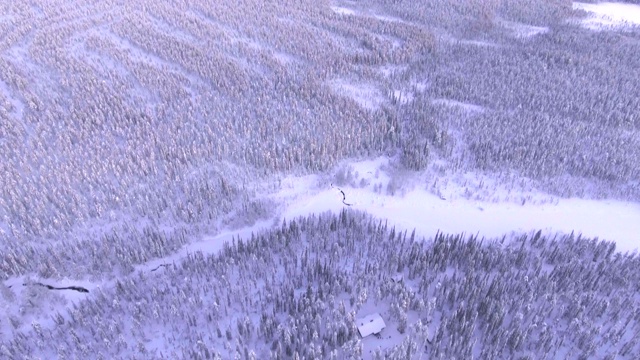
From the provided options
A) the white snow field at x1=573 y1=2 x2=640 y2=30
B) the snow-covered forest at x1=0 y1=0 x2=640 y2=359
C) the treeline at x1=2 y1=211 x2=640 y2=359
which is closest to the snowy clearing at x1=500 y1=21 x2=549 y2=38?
the snow-covered forest at x1=0 y1=0 x2=640 y2=359

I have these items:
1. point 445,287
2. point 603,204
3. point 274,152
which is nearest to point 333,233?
point 445,287

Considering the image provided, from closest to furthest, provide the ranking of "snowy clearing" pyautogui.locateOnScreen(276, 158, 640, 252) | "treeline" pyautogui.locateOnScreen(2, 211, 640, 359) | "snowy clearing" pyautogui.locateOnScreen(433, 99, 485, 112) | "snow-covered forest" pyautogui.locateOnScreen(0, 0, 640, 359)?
"treeline" pyautogui.locateOnScreen(2, 211, 640, 359) < "snow-covered forest" pyautogui.locateOnScreen(0, 0, 640, 359) < "snowy clearing" pyautogui.locateOnScreen(276, 158, 640, 252) < "snowy clearing" pyautogui.locateOnScreen(433, 99, 485, 112)

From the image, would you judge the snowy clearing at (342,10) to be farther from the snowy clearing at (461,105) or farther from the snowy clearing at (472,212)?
the snowy clearing at (472,212)

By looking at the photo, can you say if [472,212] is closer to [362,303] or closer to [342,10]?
[362,303]

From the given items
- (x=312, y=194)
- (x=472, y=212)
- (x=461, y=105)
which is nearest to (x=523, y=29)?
(x=461, y=105)

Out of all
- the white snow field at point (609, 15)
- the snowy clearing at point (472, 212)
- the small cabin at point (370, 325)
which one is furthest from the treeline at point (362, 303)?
the white snow field at point (609, 15)

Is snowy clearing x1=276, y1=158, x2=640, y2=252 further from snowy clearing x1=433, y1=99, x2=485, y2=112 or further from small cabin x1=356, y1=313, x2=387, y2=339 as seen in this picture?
snowy clearing x1=433, y1=99, x2=485, y2=112
